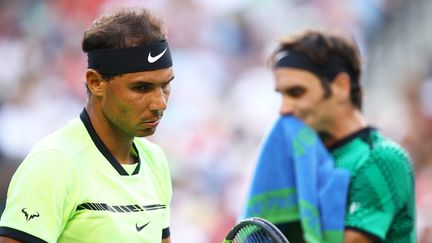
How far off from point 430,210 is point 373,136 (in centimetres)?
502

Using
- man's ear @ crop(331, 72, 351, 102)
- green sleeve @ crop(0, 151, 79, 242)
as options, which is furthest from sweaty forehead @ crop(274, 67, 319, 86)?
green sleeve @ crop(0, 151, 79, 242)

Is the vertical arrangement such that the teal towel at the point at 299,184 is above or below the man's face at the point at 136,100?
below

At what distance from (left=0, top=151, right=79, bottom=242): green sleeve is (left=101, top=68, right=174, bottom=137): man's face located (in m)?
0.37

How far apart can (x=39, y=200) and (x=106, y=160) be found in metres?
0.38

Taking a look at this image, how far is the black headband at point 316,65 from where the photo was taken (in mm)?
5441

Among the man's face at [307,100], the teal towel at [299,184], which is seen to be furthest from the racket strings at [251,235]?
the man's face at [307,100]

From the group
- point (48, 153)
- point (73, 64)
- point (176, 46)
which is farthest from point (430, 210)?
point (48, 153)

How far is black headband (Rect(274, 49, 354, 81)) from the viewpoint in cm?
544

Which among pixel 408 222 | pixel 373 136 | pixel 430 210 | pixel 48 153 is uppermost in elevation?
pixel 48 153

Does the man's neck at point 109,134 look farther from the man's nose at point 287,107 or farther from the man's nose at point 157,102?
the man's nose at point 287,107

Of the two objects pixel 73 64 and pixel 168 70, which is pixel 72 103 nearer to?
pixel 73 64

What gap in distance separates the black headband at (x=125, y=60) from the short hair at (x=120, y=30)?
2 cm

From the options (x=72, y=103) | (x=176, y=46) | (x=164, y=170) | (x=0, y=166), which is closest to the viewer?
(x=164, y=170)

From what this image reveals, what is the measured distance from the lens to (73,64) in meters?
10.3
